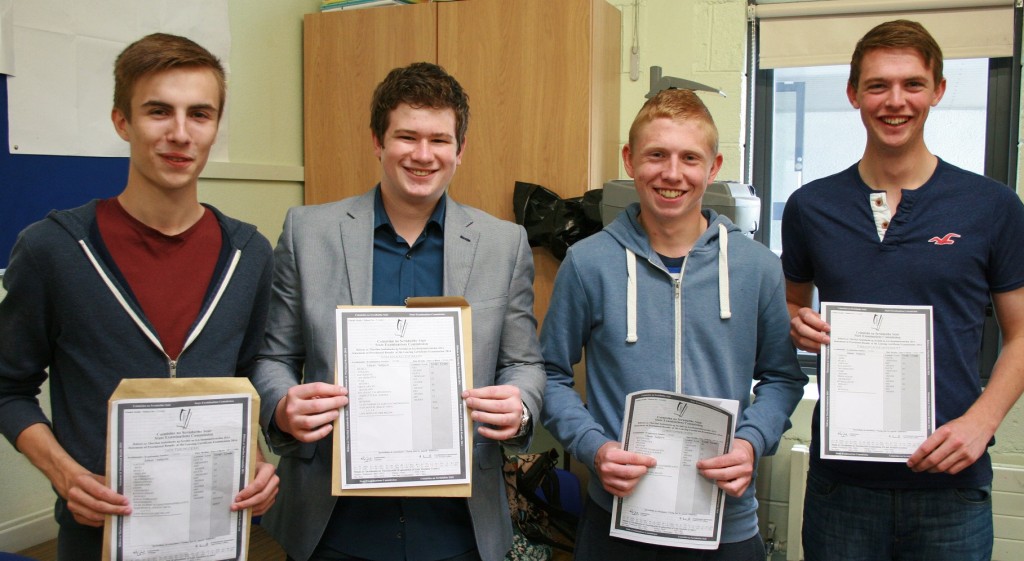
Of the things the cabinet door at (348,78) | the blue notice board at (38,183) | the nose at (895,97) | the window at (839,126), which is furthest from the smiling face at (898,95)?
the blue notice board at (38,183)

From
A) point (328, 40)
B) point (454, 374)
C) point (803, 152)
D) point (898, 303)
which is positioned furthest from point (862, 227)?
point (328, 40)

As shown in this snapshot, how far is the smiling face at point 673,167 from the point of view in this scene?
1555 mm

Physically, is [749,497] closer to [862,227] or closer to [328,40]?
[862,227]

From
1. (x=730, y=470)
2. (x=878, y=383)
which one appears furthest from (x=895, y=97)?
(x=730, y=470)

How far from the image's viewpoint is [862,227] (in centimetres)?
170

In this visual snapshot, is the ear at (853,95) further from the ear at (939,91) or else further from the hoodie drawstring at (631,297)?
the hoodie drawstring at (631,297)

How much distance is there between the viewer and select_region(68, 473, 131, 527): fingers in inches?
46.8

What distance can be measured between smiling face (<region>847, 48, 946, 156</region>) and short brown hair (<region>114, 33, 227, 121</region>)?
129 cm

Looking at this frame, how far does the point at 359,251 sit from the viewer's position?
150 cm

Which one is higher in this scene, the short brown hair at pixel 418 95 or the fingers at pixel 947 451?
the short brown hair at pixel 418 95

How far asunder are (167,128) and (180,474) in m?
0.54

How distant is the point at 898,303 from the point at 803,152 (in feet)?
6.26

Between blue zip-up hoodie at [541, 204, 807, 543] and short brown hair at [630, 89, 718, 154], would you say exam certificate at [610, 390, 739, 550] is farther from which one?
short brown hair at [630, 89, 718, 154]

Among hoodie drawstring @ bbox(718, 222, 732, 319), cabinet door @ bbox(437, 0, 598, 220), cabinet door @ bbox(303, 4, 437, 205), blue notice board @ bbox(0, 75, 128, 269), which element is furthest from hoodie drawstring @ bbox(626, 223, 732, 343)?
cabinet door @ bbox(303, 4, 437, 205)
